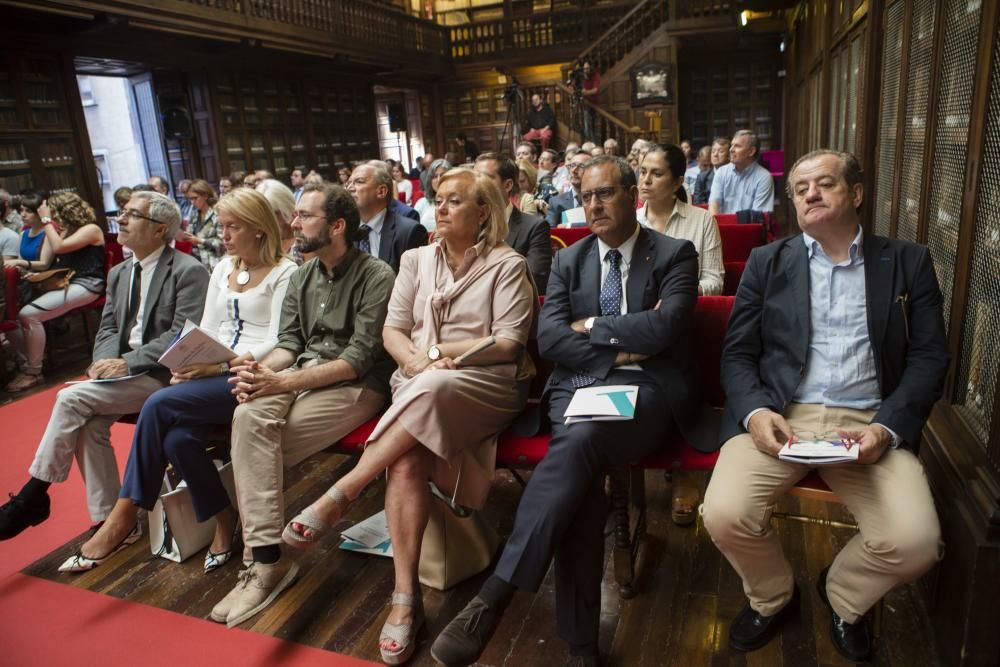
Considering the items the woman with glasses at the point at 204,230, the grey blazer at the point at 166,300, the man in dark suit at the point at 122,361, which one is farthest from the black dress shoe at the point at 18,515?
the woman with glasses at the point at 204,230

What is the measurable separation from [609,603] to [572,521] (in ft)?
1.63

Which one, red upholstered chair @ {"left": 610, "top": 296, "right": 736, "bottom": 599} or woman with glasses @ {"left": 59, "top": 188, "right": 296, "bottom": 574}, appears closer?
red upholstered chair @ {"left": 610, "top": 296, "right": 736, "bottom": 599}

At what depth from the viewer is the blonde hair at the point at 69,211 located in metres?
5.10

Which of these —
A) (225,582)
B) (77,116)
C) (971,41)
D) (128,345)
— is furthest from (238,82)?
(971,41)

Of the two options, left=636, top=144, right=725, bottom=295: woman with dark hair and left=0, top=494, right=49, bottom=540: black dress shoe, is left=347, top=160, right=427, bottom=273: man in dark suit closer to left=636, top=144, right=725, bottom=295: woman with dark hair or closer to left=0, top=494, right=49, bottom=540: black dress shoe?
left=636, top=144, right=725, bottom=295: woman with dark hair

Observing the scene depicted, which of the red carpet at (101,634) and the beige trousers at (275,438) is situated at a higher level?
the beige trousers at (275,438)

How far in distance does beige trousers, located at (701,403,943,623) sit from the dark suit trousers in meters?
0.30

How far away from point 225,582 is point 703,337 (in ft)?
6.49

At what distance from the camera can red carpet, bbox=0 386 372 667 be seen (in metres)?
2.10

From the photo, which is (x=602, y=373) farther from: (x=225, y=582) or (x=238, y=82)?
(x=238, y=82)

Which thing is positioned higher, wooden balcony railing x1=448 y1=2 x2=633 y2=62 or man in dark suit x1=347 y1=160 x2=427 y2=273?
wooden balcony railing x1=448 y1=2 x2=633 y2=62

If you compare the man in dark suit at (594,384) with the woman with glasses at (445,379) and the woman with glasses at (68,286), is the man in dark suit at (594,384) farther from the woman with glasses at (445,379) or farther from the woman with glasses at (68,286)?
the woman with glasses at (68,286)

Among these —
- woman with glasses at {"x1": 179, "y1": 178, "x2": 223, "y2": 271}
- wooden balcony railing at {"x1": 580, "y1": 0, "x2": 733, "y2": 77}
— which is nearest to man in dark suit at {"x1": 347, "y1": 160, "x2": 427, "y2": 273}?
woman with glasses at {"x1": 179, "y1": 178, "x2": 223, "y2": 271}

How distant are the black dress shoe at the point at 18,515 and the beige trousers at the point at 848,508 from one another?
2.60 m
